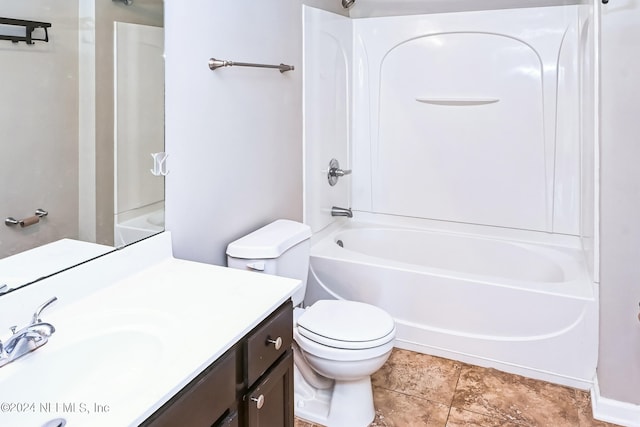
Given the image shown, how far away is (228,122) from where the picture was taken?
201 cm

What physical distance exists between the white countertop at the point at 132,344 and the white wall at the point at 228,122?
42 cm

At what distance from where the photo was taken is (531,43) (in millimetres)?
2877

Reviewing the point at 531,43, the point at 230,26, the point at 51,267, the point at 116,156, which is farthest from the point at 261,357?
the point at 531,43

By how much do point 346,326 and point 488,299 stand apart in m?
0.87

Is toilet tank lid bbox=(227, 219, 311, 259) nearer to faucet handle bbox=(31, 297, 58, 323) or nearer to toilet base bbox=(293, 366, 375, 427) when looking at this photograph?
toilet base bbox=(293, 366, 375, 427)

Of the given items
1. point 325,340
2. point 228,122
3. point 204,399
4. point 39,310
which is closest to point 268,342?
point 204,399

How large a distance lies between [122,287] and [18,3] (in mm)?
782

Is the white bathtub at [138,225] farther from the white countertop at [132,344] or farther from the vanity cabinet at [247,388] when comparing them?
the vanity cabinet at [247,388]

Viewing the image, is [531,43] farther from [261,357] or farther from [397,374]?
[261,357]

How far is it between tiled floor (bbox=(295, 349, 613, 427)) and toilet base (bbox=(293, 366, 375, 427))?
44 mm

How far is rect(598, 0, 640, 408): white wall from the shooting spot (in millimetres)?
1896

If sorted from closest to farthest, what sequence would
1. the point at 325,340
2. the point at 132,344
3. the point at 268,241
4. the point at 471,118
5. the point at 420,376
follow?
the point at 132,344 < the point at 325,340 < the point at 268,241 < the point at 420,376 < the point at 471,118

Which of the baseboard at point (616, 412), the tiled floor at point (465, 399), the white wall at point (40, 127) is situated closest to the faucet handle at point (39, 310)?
the white wall at point (40, 127)

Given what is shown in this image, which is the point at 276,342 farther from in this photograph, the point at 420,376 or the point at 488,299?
the point at 488,299
